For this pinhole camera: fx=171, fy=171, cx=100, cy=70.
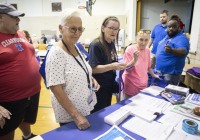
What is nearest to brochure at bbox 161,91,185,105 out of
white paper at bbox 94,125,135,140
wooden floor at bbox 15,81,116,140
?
white paper at bbox 94,125,135,140

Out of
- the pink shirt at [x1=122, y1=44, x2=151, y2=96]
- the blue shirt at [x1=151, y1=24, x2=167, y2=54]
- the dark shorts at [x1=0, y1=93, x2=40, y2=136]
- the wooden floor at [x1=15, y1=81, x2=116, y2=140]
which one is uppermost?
the blue shirt at [x1=151, y1=24, x2=167, y2=54]

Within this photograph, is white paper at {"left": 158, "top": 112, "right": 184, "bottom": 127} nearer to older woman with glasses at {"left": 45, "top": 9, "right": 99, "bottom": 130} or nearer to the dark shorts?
older woman with glasses at {"left": 45, "top": 9, "right": 99, "bottom": 130}

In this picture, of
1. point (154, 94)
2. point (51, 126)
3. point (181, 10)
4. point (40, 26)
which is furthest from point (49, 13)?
point (154, 94)

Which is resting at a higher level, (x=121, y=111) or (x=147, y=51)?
(x=147, y=51)

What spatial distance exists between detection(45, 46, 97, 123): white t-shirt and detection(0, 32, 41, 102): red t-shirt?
1.70 feet

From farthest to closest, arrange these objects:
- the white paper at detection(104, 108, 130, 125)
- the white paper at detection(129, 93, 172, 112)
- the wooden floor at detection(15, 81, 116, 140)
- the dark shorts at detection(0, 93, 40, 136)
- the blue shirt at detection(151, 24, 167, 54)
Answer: the blue shirt at detection(151, 24, 167, 54) < the wooden floor at detection(15, 81, 116, 140) < the dark shorts at detection(0, 93, 40, 136) < the white paper at detection(129, 93, 172, 112) < the white paper at detection(104, 108, 130, 125)

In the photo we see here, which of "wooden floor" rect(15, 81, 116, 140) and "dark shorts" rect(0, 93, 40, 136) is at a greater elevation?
"dark shorts" rect(0, 93, 40, 136)

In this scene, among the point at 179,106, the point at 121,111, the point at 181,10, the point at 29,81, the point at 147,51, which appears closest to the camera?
the point at 121,111

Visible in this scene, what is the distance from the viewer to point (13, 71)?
57.2 inches

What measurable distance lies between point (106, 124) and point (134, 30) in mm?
4554

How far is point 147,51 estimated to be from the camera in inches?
71.6

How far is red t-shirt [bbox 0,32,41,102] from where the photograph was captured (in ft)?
4.65

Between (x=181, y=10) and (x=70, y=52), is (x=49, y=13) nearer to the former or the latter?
(x=181, y=10)

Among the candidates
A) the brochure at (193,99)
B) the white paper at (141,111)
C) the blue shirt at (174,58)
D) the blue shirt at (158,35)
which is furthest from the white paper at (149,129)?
the blue shirt at (158,35)
